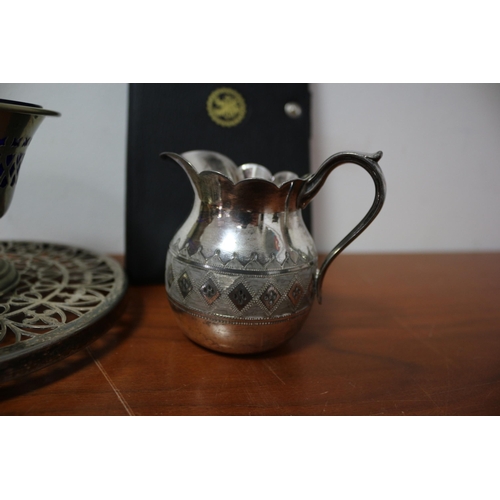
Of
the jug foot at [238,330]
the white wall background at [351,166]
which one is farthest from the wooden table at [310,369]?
the white wall background at [351,166]

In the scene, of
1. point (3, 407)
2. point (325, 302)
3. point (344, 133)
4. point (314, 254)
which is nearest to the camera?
point (3, 407)

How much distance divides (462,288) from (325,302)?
262 millimetres

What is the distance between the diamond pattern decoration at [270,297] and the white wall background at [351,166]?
41 cm

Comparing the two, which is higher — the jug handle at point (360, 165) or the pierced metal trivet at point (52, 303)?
the jug handle at point (360, 165)

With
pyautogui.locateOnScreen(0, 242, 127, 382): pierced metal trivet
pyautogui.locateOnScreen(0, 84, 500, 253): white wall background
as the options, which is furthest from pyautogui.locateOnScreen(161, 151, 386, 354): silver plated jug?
pyautogui.locateOnScreen(0, 84, 500, 253): white wall background

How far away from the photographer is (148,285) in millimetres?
689

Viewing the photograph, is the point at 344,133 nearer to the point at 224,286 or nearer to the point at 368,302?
the point at 368,302

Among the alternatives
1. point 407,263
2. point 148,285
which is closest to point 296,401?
point 148,285

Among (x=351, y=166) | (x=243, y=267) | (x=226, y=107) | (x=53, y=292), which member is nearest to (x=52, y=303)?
(x=53, y=292)

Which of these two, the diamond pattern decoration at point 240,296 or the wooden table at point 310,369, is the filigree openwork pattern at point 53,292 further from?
the diamond pattern decoration at point 240,296

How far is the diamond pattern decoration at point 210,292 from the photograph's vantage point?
1.40ft

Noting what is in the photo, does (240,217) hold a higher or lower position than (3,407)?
higher

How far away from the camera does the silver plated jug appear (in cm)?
42

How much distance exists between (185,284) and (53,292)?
0.75 ft
